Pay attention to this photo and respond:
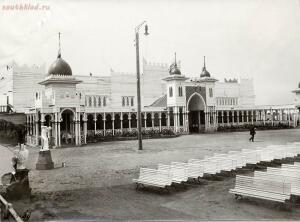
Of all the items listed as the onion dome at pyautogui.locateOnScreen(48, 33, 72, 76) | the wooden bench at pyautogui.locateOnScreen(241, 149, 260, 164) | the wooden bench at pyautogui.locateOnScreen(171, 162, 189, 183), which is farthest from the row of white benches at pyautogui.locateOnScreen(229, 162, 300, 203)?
the onion dome at pyautogui.locateOnScreen(48, 33, 72, 76)

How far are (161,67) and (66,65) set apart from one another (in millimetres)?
20829

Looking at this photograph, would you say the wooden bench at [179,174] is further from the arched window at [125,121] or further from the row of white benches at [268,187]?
the arched window at [125,121]

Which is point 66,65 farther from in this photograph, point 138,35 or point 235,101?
point 235,101

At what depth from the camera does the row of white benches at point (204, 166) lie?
9281 millimetres

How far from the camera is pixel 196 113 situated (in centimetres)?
3725

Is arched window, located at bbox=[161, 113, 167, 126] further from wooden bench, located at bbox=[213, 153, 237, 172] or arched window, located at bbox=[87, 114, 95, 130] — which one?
wooden bench, located at bbox=[213, 153, 237, 172]

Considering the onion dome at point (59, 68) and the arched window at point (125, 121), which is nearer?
the onion dome at point (59, 68)

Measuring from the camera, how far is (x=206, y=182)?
1030cm

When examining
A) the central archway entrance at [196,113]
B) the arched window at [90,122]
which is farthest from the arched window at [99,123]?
the central archway entrance at [196,113]

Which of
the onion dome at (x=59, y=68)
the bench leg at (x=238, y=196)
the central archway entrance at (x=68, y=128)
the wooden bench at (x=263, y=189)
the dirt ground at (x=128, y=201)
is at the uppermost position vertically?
the onion dome at (x=59, y=68)

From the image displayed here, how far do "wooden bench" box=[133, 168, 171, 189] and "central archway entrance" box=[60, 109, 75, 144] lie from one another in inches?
624

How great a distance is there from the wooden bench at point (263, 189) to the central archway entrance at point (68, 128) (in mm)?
18139

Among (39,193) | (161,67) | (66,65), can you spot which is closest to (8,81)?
(66,65)

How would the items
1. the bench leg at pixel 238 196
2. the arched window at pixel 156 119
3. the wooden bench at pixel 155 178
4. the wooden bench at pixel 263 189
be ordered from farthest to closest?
the arched window at pixel 156 119 → the wooden bench at pixel 155 178 → the bench leg at pixel 238 196 → the wooden bench at pixel 263 189
